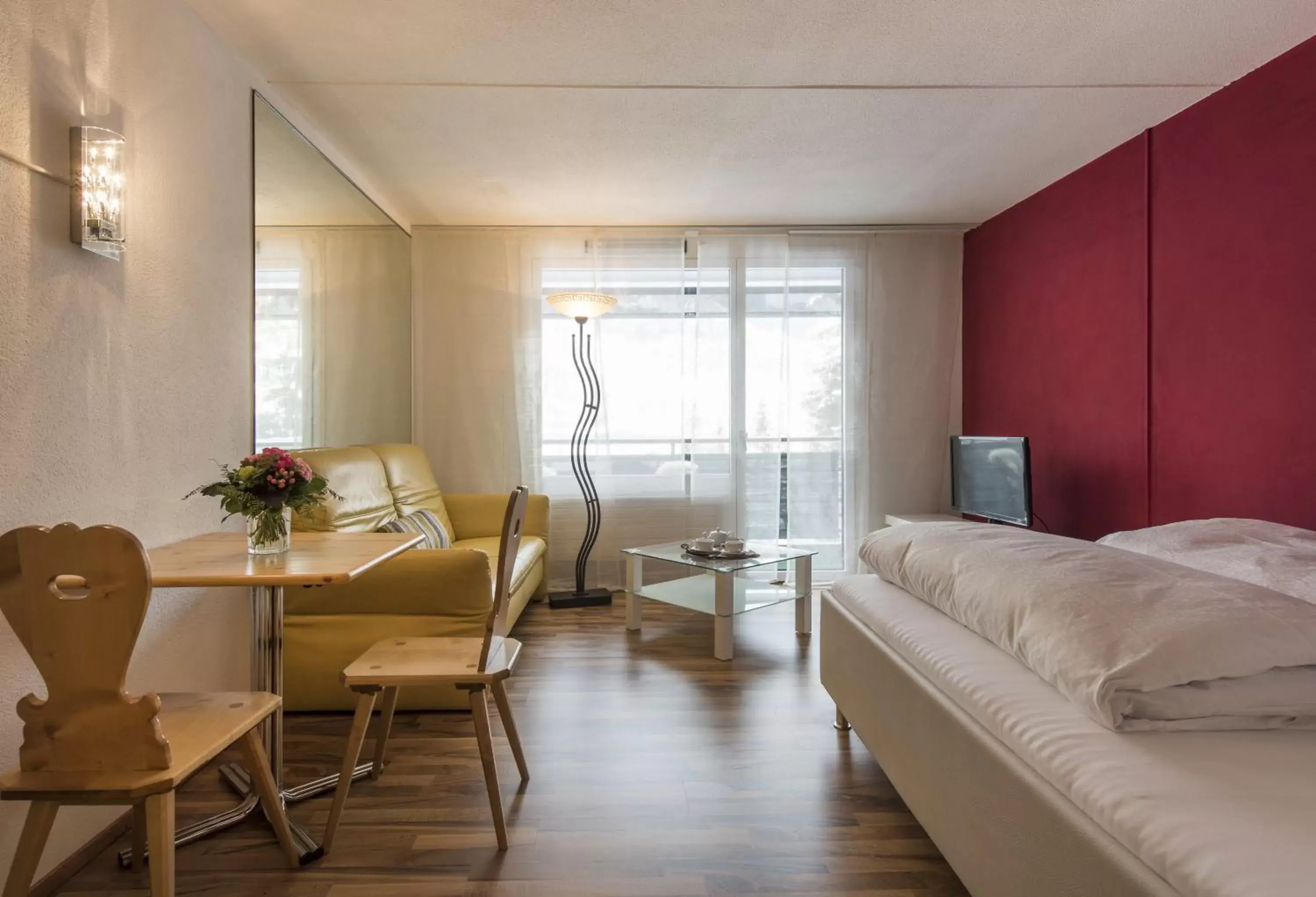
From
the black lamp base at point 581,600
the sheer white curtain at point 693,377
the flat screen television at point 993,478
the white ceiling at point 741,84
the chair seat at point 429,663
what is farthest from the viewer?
the sheer white curtain at point 693,377

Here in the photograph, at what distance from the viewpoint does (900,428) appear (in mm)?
5043

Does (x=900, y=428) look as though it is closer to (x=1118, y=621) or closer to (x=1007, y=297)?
(x=1007, y=297)

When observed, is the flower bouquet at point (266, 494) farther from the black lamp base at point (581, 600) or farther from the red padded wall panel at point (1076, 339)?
the red padded wall panel at point (1076, 339)

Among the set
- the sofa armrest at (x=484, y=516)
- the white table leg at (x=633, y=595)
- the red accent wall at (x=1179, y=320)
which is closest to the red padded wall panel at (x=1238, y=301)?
the red accent wall at (x=1179, y=320)

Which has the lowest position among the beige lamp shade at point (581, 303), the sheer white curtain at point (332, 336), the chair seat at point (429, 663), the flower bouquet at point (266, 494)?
the chair seat at point (429, 663)

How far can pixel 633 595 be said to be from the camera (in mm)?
3902

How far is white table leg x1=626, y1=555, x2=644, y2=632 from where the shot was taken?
3.88 metres

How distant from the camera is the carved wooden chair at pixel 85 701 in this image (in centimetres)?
123

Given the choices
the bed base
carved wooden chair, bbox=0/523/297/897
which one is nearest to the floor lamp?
the bed base

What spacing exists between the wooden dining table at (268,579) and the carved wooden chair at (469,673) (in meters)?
0.22

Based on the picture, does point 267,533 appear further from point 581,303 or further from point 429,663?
point 581,303

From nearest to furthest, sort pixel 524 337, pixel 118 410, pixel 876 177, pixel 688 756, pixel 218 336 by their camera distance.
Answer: pixel 118 410, pixel 688 756, pixel 218 336, pixel 876 177, pixel 524 337

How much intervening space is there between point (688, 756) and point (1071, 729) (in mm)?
1414

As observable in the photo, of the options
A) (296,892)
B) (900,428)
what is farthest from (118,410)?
(900,428)
